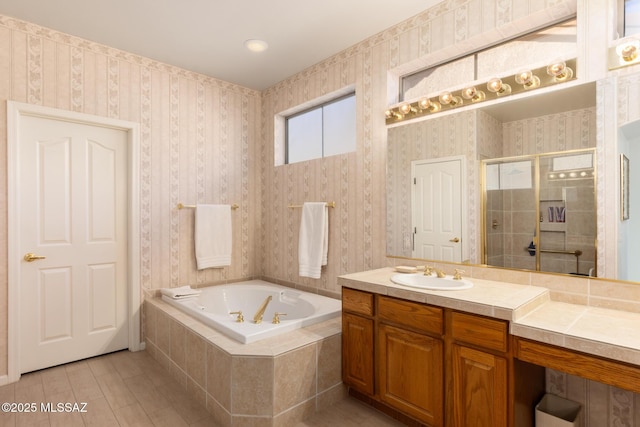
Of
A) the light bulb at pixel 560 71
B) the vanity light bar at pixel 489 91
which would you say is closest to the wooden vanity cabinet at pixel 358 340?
the vanity light bar at pixel 489 91

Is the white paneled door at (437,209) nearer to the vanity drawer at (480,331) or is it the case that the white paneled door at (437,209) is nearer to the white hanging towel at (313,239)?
the vanity drawer at (480,331)

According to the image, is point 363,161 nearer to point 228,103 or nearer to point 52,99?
point 228,103

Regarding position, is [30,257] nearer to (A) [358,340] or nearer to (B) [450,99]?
(A) [358,340]

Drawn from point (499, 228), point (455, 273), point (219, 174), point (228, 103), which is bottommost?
point (455, 273)

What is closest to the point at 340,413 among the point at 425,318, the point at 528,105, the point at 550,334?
the point at 425,318

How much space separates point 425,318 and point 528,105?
4.34 ft

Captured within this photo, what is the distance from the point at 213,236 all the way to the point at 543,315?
283cm

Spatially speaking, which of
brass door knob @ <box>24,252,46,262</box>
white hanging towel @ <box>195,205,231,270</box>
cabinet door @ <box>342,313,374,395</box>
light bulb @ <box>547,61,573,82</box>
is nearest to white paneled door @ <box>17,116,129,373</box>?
brass door knob @ <box>24,252,46,262</box>

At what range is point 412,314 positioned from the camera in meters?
1.83

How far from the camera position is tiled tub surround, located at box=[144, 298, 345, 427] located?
6.22 feet

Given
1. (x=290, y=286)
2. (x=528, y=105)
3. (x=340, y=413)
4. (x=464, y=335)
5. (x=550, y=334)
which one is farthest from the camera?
(x=290, y=286)

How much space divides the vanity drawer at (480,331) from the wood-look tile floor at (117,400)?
79cm

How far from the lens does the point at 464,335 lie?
163 centimetres

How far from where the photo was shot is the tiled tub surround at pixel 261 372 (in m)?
1.90
